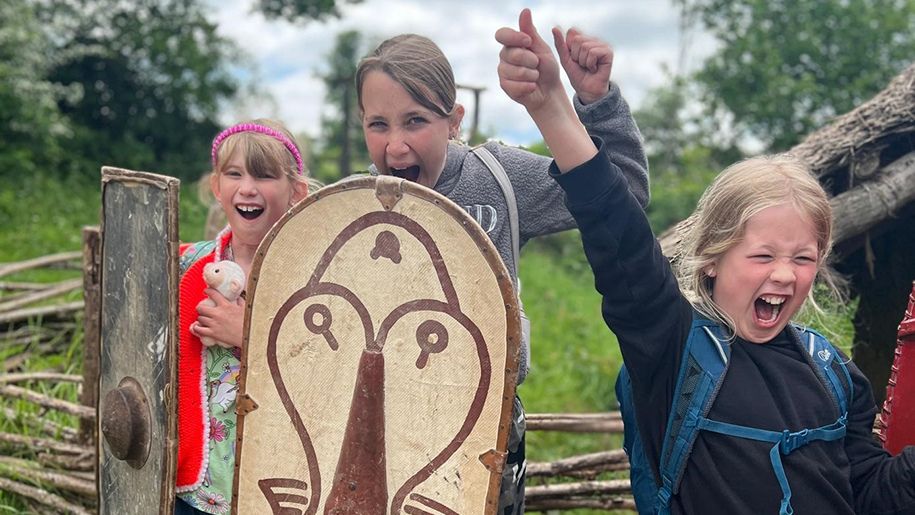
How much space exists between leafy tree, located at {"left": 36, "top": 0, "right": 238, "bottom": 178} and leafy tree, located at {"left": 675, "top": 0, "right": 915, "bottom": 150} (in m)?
9.88

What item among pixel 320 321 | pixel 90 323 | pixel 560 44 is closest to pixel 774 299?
pixel 560 44

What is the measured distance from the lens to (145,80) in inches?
662

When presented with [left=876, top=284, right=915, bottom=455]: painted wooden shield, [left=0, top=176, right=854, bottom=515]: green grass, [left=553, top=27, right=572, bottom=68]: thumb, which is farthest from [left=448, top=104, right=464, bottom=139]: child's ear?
[left=0, top=176, right=854, bottom=515]: green grass

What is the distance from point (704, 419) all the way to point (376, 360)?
0.64 metres

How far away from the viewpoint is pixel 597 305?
1095cm

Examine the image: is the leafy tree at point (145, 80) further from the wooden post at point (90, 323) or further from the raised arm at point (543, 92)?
the raised arm at point (543, 92)

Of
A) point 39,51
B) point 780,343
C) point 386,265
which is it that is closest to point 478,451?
point 386,265

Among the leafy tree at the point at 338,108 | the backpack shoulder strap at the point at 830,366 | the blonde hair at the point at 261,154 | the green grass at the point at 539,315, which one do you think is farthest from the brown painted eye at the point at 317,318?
the leafy tree at the point at 338,108

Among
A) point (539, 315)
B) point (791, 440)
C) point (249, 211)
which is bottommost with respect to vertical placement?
point (539, 315)

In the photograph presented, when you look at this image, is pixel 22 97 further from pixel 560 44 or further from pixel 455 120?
pixel 560 44

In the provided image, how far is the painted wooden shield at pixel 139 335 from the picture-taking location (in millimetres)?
1911

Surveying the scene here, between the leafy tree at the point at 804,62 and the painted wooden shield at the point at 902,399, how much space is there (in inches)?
619

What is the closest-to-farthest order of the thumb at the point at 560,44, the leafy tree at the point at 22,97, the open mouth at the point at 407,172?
the thumb at the point at 560,44, the open mouth at the point at 407,172, the leafy tree at the point at 22,97

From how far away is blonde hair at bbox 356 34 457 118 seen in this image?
1882 mm
